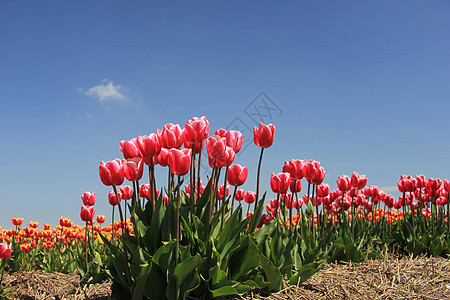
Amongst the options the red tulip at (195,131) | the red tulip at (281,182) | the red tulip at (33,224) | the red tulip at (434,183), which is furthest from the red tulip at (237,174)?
the red tulip at (33,224)

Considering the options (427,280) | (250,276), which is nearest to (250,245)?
(250,276)

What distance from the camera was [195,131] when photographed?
110 inches

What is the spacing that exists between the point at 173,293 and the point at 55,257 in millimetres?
6033

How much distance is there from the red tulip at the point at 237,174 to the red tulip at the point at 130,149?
0.86m

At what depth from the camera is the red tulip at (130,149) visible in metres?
2.94

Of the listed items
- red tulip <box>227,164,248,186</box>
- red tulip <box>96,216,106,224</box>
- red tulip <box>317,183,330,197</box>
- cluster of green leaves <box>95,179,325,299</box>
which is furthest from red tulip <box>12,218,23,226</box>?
red tulip <box>227,164,248,186</box>

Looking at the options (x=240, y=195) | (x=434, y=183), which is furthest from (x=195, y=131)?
(x=434, y=183)

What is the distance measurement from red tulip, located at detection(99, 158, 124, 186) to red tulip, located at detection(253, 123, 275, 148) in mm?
1223

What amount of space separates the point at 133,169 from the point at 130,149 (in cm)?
19

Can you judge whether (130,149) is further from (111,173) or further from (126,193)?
(126,193)

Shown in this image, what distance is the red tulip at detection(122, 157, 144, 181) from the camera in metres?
2.83

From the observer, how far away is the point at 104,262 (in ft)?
16.8

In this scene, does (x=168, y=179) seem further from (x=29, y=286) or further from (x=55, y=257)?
(x=55, y=257)

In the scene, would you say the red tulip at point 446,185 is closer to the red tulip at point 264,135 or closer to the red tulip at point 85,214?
the red tulip at point 264,135
